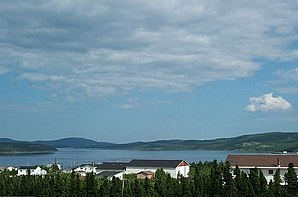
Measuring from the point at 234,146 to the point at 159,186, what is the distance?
108 meters

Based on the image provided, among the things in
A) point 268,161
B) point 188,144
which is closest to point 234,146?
point 188,144

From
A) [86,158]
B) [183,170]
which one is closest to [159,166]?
[183,170]

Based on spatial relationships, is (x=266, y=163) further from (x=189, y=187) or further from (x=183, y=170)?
(x=183, y=170)

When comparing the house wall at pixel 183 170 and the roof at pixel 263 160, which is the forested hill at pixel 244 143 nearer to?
the house wall at pixel 183 170

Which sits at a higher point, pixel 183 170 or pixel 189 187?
pixel 183 170

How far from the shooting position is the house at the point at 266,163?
85.7 feet

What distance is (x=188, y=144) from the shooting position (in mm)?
161125

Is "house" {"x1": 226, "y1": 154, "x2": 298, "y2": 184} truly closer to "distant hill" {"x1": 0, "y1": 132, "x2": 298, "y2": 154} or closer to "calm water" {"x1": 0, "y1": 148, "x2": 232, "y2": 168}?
"calm water" {"x1": 0, "y1": 148, "x2": 232, "y2": 168}

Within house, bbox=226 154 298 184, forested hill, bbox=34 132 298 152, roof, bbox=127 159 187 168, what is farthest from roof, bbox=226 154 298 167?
forested hill, bbox=34 132 298 152

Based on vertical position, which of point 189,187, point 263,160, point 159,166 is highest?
point 263,160

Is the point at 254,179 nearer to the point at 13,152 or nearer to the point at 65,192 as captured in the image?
the point at 65,192

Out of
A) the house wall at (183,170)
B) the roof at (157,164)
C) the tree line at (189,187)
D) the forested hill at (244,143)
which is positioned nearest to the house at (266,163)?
the tree line at (189,187)

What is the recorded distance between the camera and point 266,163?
26.6 meters

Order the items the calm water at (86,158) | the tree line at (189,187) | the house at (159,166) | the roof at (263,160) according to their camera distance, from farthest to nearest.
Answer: the calm water at (86,158) → the house at (159,166) → the roof at (263,160) → the tree line at (189,187)
